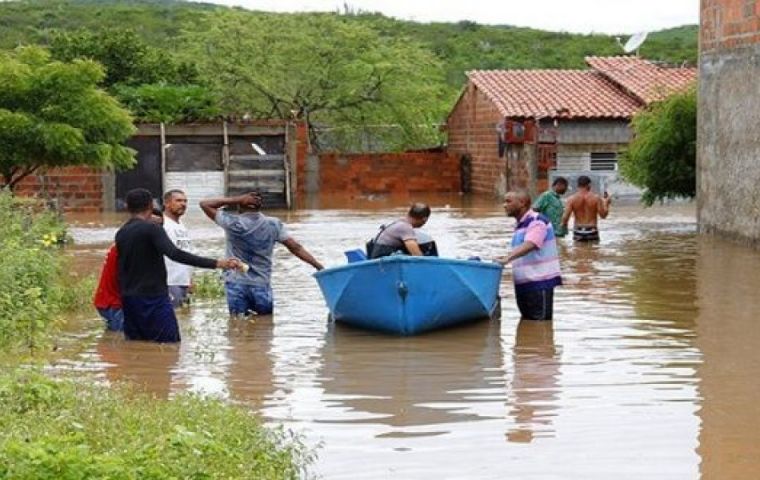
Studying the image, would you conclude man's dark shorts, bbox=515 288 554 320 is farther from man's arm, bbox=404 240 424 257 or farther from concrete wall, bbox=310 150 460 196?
concrete wall, bbox=310 150 460 196

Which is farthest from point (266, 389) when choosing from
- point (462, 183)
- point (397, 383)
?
point (462, 183)

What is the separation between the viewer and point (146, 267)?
42.1 ft

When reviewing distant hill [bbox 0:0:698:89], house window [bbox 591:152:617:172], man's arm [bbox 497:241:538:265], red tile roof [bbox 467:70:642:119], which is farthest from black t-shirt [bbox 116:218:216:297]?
distant hill [bbox 0:0:698:89]

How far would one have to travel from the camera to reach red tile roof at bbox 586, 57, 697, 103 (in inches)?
1758

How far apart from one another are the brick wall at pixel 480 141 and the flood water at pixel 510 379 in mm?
24073

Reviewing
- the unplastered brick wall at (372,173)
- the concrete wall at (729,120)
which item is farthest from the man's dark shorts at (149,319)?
the unplastered brick wall at (372,173)

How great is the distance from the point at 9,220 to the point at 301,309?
3.68m

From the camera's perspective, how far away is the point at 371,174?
46.7m

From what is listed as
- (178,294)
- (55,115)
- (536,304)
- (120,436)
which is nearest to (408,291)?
(536,304)

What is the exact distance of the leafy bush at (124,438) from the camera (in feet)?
22.2

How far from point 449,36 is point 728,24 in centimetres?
7318

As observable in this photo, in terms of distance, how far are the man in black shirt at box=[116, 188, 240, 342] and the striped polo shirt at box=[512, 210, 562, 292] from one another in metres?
3.09

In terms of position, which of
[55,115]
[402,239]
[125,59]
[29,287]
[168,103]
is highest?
[125,59]

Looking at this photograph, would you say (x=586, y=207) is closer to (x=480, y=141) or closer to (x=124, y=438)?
(x=124, y=438)
